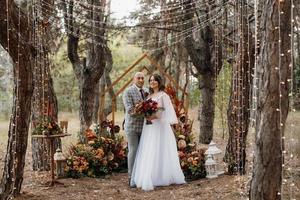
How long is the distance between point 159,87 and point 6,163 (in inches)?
106

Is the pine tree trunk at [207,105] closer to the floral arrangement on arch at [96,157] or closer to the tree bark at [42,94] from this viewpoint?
the floral arrangement on arch at [96,157]

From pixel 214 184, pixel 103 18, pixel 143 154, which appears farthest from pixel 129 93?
pixel 103 18

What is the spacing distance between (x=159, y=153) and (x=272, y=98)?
308cm

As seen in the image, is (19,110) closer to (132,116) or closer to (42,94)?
(132,116)

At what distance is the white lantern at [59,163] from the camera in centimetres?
818

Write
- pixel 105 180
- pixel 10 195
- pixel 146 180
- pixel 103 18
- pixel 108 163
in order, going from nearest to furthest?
1. pixel 10 195
2. pixel 146 180
3. pixel 105 180
4. pixel 108 163
5. pixel 103 18

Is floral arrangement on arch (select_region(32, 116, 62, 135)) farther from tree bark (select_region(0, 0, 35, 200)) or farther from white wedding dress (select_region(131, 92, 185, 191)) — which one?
white wedding dress (select_region(131, 92, 185, 191))

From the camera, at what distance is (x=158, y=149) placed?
767 cm

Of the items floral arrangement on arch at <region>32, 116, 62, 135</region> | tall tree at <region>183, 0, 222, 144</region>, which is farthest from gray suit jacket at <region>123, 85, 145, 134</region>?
tall tree at <region>183, 0, 222, 144</region>

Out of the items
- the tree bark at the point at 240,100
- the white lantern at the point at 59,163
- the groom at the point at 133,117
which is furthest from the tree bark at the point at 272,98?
the white lantern at the point at 59,163

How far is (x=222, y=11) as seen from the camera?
11.2 metres

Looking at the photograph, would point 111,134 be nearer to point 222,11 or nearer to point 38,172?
point 38,172

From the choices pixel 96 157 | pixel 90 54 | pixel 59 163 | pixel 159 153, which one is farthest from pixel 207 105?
pixel 59 163

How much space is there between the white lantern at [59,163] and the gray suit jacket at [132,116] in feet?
4.41
